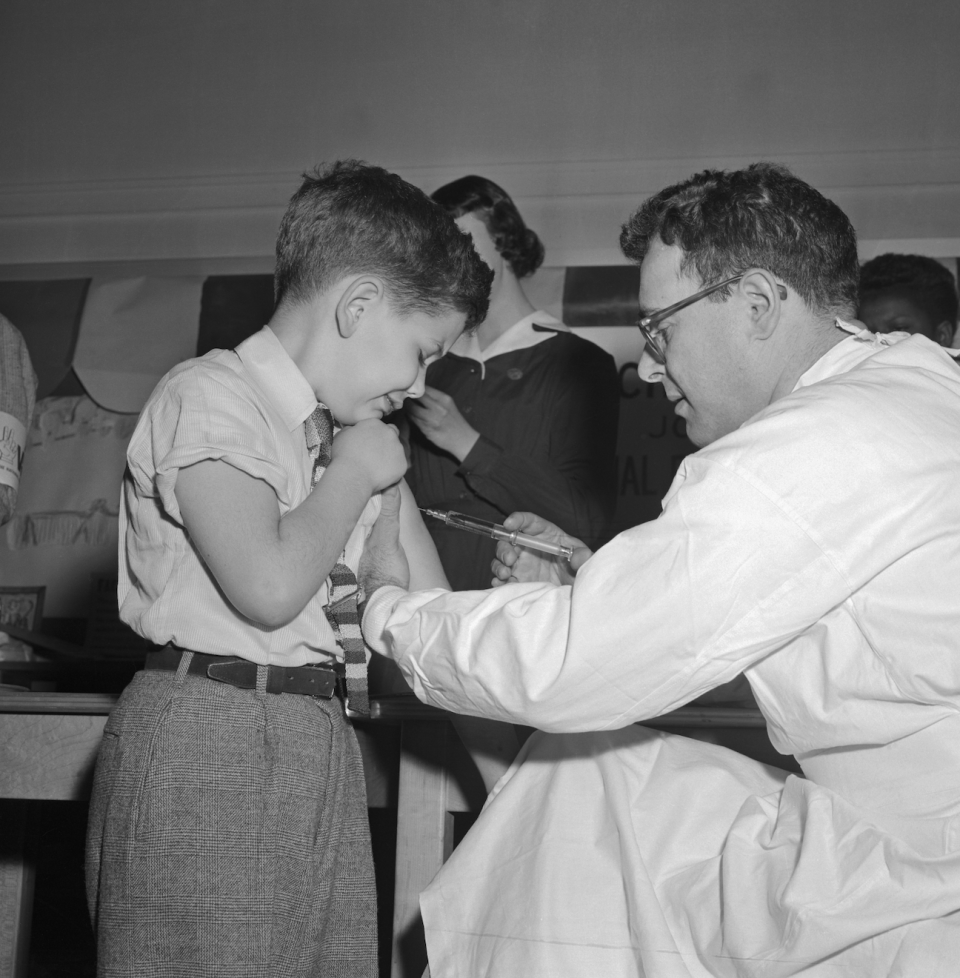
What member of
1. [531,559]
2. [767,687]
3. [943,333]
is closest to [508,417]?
[531,559]

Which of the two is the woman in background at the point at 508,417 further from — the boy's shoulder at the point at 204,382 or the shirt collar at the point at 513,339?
the boy's shoulder at the point at 204,382

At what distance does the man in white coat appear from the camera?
969 millimetres

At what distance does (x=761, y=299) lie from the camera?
1.32 meters

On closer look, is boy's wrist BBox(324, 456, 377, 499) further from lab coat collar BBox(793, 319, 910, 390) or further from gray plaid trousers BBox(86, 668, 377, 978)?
lab coat collar BBox(793, 319, 910, 390)

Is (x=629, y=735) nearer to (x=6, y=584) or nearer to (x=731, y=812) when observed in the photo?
(x=731, y=812)

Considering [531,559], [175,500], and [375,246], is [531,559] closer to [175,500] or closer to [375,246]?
[375,246]

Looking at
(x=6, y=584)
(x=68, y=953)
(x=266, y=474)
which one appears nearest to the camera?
(x=266, y=474)

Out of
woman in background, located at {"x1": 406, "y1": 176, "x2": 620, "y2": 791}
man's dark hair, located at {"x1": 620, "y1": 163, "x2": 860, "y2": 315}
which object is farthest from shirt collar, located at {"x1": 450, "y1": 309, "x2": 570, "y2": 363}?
man's dark hair, located at {"x1": 620, "y1": 163, "x2": 860, "y2": 315}

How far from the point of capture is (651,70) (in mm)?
3234

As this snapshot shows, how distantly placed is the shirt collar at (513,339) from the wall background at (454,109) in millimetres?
911

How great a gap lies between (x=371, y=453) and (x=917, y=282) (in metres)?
1.78

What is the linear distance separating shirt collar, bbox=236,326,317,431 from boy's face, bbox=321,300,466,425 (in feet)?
0.14

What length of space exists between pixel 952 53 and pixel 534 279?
1.26 m

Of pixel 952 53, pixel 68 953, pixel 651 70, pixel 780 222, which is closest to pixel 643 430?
pixel 651 70
